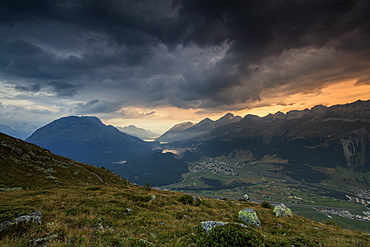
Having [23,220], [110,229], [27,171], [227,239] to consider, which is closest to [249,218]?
[227,239]

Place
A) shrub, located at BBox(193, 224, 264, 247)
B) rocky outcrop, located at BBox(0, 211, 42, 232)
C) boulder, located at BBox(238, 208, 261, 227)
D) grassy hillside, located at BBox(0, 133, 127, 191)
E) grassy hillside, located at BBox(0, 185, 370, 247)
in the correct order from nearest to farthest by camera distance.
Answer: shrub, located at BBox(193, 224, 264, 247) → grassy hillside, located at BBox(0, 185, 370, 247) → rocky outcrop, located at BBox(0, 211, 42, 232) → boulder, located at BBox(238, 208, 261, 227) → grassy hillside, located at BBox(0, 133, 127, 191)

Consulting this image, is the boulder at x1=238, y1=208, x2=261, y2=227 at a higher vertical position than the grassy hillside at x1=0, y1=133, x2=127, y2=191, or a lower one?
lower

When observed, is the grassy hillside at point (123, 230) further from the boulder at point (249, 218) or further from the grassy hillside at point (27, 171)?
the grassy hillside at point (27, 171)

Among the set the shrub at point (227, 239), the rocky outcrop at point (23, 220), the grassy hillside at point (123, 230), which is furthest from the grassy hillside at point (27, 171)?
the shrub at point (227, 239)

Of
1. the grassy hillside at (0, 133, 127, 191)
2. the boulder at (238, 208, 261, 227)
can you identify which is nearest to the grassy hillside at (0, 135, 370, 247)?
the boulder at (238, 208, 261, 227)

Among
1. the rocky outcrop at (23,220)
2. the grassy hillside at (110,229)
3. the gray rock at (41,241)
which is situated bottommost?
the grassy hillside at (110,229)

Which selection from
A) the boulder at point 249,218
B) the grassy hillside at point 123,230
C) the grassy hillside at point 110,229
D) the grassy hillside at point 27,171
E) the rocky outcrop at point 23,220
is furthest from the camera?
the grassy hillside at point 27,171

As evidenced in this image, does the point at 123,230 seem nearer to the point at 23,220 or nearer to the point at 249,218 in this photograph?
the point at 23,220

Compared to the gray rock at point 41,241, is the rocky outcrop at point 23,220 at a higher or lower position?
higher

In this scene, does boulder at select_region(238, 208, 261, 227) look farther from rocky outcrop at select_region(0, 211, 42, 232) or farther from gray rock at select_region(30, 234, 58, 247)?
rocky outcrop at select_region(0, 211, 42, 232)

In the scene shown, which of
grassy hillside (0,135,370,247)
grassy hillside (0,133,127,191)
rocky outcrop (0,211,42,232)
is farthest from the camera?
grassy hillside (0,133,127,191)

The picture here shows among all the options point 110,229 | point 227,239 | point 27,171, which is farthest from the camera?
point 27,171

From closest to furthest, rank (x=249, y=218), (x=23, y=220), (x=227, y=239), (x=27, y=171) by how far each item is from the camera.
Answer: (x=227, y=239), (x=23, y=220), (x=249, y=218), (x=27, y=171)

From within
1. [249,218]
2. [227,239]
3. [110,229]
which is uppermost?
[227,239]
